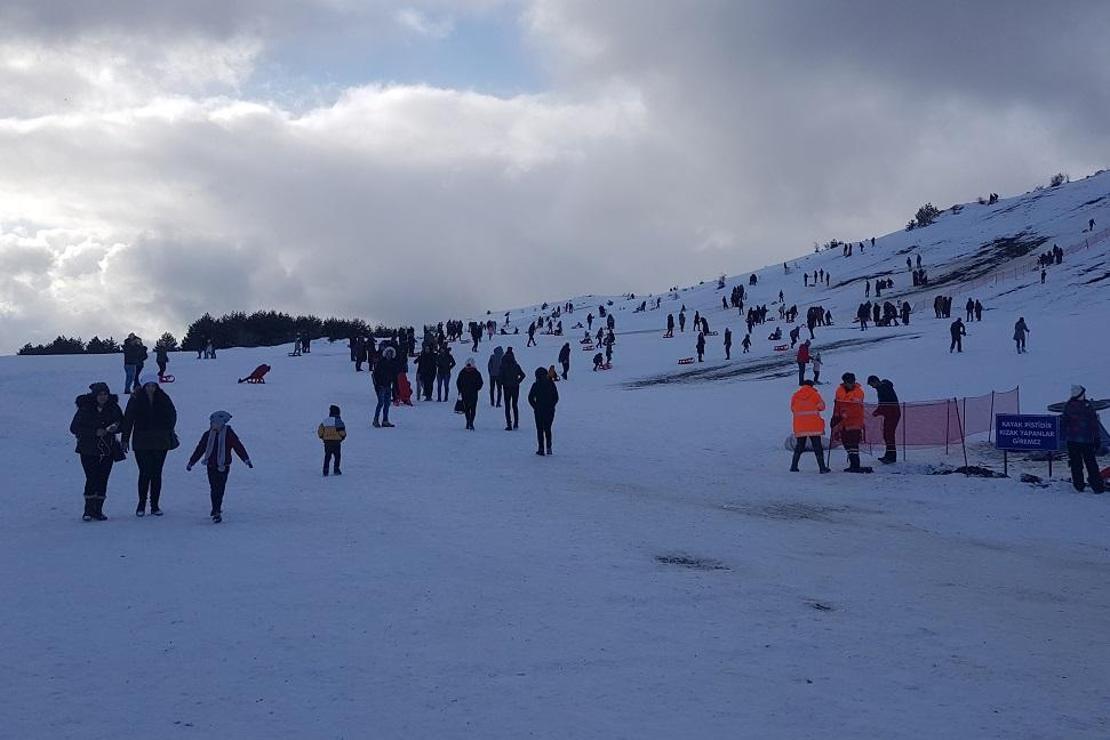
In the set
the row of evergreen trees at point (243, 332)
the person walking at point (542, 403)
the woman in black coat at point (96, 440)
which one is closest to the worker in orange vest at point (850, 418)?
the person walking at point (542, 403)

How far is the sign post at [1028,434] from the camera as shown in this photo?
15852 mm

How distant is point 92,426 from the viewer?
11414mm

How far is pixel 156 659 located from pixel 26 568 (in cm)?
335

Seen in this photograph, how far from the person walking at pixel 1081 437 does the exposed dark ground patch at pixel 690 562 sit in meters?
7.54

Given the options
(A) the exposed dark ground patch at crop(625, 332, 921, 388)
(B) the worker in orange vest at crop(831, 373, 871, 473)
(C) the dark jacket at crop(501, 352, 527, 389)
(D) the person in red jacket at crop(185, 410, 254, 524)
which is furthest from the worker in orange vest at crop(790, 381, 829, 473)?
(A) the exposed dark ground patch at crop(625, 332, 921, 388)

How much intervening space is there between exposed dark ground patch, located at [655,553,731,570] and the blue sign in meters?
8.76

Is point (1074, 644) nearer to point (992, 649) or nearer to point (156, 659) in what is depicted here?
point (992, 649)

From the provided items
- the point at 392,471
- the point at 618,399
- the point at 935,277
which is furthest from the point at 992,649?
the point at 935,277

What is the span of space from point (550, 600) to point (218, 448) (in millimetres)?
5355

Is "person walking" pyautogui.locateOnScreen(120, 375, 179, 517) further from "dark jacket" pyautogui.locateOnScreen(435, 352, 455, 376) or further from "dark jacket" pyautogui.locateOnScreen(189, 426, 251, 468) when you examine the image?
"dark jacket" pyautogui.locateOnScreen(435, 352, 455, 376)

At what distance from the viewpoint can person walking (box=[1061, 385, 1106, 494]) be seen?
47.0 feet

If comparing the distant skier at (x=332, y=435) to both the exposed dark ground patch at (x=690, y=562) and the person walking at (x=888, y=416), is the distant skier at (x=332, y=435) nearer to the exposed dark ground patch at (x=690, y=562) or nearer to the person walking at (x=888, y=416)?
the exposed dark ground patch at (x=690, y=562)

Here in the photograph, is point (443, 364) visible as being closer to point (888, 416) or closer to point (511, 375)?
point (511, 375)

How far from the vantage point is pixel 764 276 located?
93562mm
